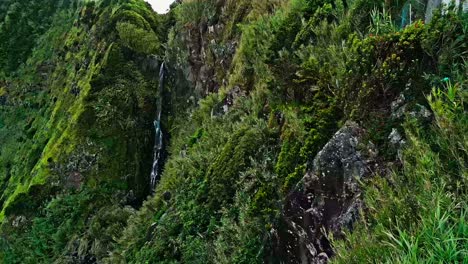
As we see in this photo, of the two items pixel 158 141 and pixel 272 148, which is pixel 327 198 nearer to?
pixel 272 148

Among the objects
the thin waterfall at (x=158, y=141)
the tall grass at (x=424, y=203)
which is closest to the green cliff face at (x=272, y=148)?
the tall grass at (x=424, y=203)

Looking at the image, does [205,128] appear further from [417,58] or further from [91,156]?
[91,156]

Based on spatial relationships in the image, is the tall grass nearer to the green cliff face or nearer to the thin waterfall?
the green cliff face

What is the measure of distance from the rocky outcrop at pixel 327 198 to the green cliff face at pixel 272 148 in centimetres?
2

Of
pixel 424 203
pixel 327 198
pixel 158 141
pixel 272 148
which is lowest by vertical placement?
pixel 158 141

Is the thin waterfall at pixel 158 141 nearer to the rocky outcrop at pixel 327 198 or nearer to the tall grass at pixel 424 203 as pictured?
the rocky outcrop at pixel 327 198

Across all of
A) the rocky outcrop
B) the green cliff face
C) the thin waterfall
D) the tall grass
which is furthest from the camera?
the thin waterfall

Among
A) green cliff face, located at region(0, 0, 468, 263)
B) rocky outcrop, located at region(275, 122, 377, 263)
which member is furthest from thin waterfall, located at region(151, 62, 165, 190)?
rocky outcrop, located at region(275, 122, 377, 263)

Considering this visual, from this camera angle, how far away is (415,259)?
10.9 feet

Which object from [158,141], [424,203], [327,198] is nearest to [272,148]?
[327,198]

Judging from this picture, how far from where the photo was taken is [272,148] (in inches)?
291

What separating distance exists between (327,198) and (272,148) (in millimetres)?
1977

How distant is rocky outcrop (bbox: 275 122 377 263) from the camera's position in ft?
17.3

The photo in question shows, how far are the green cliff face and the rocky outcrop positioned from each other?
2 centimetres
